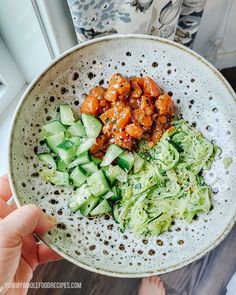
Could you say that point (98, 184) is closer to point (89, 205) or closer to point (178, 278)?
point (89, 205)

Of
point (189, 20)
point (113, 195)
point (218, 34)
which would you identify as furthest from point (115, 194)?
point (218, 34)

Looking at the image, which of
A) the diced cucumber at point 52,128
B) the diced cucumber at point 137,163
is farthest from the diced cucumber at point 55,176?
the diced cucumber at point 137,163

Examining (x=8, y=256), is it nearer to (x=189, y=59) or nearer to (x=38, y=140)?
(x=38, y=140)

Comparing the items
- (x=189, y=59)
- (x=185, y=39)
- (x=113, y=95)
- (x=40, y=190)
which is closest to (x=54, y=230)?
(x=40, y=190)

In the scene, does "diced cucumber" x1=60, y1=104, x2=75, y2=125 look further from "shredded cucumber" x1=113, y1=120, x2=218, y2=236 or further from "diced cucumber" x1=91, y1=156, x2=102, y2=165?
"shredded cucumber" x1=113, y1=120, x2=218, y2=236

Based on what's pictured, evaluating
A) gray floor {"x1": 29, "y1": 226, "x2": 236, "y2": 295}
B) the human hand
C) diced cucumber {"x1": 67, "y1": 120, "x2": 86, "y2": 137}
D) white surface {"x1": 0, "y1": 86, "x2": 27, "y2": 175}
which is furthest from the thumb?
gray floor {"x1": 29, "y1": 226, "x2": 236, "y2": 295}

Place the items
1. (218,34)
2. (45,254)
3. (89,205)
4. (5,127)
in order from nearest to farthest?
(89,205)
(45,254)
(5,127)
(218,34)

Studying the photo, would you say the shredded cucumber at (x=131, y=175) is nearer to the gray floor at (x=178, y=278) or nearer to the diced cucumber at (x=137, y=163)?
the diced cucumber at (x=137, y=163)
